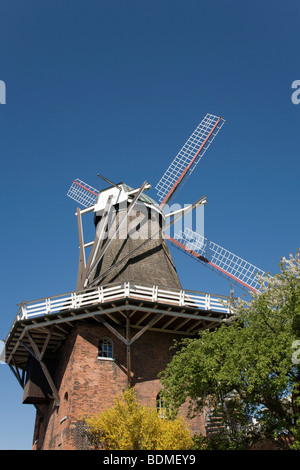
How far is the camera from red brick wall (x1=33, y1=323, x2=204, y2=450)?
18.7 meters

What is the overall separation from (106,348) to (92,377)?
1575 mm

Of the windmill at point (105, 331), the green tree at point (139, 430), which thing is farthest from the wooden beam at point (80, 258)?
the green tree at point (139, 430)

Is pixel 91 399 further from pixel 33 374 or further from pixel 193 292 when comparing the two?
Result: pixel 193 292

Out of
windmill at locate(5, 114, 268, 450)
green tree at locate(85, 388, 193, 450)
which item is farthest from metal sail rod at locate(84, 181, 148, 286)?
green tree at locate(85, 388, 193, 450)

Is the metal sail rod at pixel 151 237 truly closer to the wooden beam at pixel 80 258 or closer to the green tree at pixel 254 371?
the wooden beam at pixel 80 258

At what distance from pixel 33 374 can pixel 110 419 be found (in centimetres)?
658

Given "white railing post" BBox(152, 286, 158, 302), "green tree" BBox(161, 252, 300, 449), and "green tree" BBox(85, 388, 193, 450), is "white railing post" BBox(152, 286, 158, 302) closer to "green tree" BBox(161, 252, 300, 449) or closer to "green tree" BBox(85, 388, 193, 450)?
"green tree" BBox(161, 252, 300, 449)

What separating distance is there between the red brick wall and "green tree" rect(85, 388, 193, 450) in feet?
5.40

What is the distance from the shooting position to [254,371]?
564 inches

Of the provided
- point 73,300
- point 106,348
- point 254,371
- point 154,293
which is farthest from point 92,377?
point 254,371

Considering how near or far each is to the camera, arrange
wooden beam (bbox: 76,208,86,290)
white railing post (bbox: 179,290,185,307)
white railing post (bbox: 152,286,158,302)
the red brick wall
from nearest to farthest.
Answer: the red brick wall, white railing post (bbox: 152,286,158,302), white railing post (bbox: 179,290,185,307), wooden beam (bbox: 76,208,86,290)

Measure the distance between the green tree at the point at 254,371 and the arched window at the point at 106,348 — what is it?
3.90 metres

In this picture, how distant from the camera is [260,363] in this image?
14.1 meters
